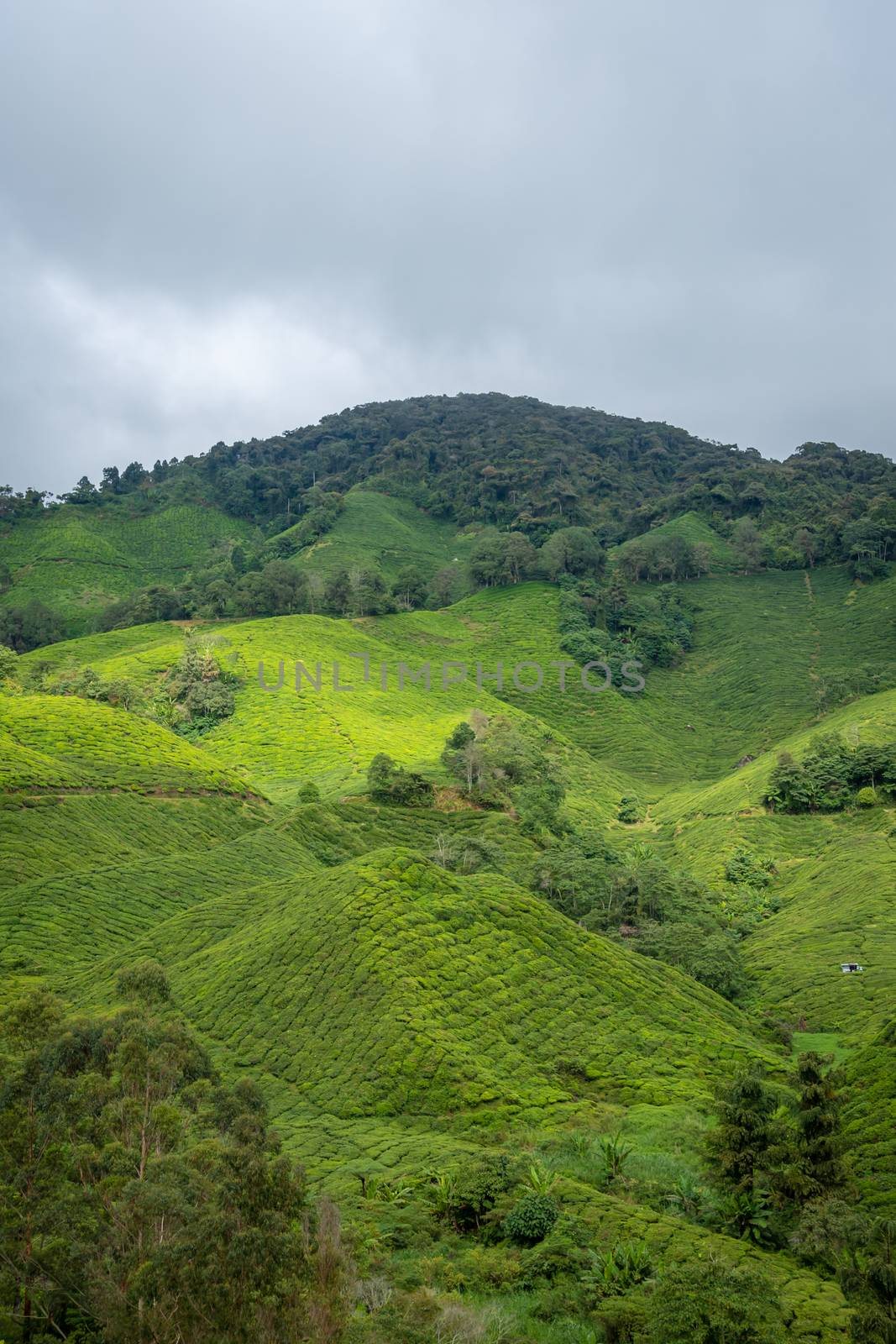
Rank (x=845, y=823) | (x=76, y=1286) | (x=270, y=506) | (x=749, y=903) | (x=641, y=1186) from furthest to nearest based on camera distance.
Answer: (x=270, y=506) < (x=845, y=823) < (x=749, y=903) < (x=641, y=1186) < (x=76, y=1286)

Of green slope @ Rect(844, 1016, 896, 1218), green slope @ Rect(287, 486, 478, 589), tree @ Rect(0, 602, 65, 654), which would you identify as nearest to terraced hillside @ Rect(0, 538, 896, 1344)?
green slope @ Rect(844, 1016, 896, 1218)

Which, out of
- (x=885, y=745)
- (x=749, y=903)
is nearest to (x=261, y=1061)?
A: (x=749, y=903)

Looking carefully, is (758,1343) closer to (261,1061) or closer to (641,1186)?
(641,1186)

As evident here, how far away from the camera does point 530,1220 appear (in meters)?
20.2

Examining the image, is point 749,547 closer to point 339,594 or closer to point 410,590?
point 410,590

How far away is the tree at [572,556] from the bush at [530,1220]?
9878 cm

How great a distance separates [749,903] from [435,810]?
19368 mm

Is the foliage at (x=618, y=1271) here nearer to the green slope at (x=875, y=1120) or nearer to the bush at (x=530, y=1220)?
the bush at (x=530, y=1220)

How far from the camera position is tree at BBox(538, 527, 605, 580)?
116 metres

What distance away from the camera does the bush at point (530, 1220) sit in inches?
792

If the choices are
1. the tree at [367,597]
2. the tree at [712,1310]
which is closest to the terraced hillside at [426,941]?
the tree at [712,1310]

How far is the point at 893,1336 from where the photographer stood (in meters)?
15.4

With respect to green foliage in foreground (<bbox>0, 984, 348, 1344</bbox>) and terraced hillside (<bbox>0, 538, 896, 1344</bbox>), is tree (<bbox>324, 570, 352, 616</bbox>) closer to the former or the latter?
terraced hillside (<bbox>0, 538, 896, 1344</bbox>)

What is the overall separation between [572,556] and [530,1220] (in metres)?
101
